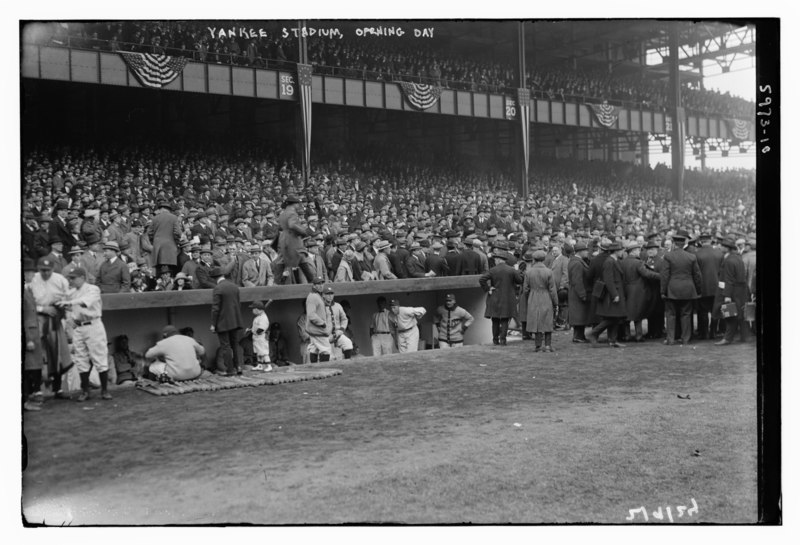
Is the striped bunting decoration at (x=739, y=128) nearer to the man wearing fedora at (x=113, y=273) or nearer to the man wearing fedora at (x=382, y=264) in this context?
the man wearing fedora at (x=382, y=264)

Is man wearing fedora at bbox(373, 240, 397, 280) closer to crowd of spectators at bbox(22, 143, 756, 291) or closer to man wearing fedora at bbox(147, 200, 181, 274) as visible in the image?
crowd of spectators at bbox(22, 143, 756, 291)

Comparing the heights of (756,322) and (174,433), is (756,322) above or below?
above

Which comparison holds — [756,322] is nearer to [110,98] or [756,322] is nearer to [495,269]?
[495,269]

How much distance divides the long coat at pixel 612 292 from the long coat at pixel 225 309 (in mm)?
6003

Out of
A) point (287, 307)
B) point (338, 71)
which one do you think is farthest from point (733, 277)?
point (338, 71)

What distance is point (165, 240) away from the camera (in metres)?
12.7

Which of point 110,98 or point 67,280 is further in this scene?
point 110,98

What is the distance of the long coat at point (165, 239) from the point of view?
12.7 m

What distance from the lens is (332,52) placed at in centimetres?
1238

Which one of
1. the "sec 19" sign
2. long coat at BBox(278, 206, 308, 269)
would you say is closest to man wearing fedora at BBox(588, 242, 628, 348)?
long coat at BBox(278, 206, 308, 269)

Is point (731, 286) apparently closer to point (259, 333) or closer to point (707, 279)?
point (707, 279)

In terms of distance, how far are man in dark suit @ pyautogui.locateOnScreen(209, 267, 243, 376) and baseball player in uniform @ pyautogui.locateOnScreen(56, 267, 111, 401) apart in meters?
1.95

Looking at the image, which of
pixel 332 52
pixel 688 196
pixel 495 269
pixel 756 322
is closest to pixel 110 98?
pixel 332 52

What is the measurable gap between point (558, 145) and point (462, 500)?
10517 millimetres
